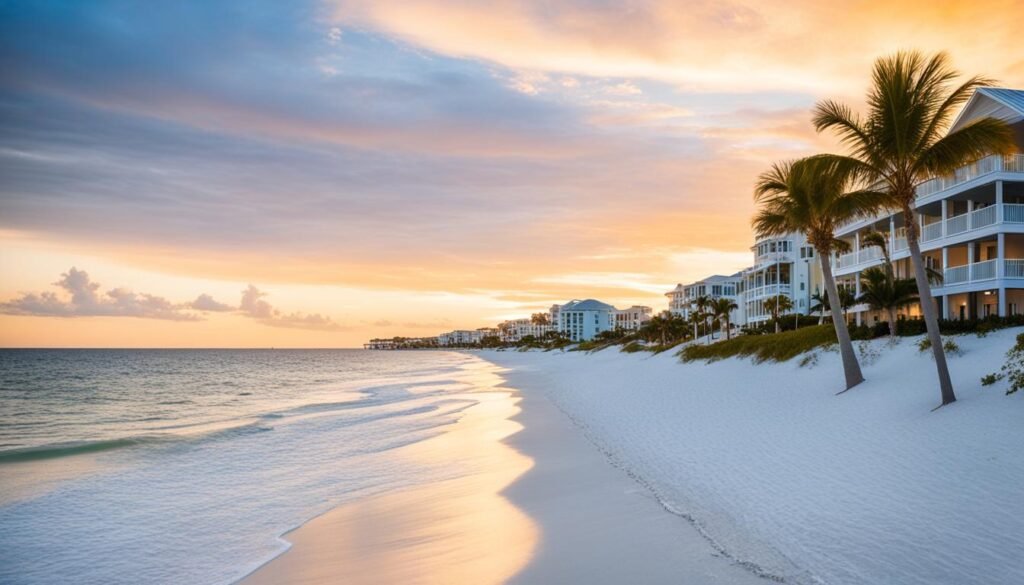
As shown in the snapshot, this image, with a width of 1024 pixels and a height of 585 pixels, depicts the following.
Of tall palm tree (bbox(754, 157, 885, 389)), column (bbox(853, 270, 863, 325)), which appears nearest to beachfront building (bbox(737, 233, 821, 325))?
column (bbox(853, 270, 863, 325))

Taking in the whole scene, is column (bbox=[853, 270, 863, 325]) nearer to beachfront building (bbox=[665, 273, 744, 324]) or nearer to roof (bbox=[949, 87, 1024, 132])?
roof (bbox=[949, 87, 1024, 132])

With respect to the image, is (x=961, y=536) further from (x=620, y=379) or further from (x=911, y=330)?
(x=620, y=379)

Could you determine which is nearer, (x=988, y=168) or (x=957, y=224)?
(x=988, y=168)

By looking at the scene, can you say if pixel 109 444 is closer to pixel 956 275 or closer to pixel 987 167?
pixel 956 275

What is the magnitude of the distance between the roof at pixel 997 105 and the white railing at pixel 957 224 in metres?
4.18

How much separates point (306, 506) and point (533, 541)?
17.6ft

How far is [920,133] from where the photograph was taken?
48.1 ft

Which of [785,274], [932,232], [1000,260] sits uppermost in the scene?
[785,274]

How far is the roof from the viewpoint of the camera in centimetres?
2588

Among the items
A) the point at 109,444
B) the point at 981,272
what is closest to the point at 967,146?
the point at 981,272

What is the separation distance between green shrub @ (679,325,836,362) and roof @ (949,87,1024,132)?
940cm

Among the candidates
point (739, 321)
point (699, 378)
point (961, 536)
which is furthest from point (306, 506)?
point (739, 321)

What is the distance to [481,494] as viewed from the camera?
41.2 feet

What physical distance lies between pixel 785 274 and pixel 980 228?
34.9 metres
